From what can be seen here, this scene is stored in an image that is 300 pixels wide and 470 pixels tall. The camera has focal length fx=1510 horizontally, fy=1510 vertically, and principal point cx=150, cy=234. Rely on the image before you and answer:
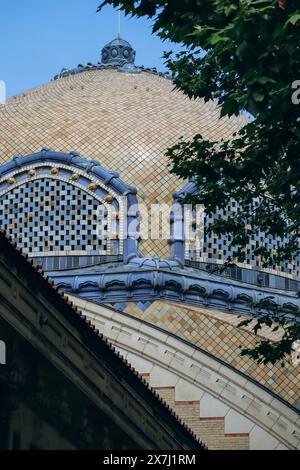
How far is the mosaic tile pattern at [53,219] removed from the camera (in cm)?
3478

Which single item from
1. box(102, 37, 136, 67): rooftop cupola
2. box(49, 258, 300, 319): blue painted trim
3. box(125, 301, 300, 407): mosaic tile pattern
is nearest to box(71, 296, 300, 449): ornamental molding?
box(125, 301, 300, 407): mosaic tile pattern

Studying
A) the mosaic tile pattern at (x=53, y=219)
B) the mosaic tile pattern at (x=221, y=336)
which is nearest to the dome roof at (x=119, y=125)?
the mosaic tile pattern at (x=53, y=219)

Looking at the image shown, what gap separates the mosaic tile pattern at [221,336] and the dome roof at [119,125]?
2590 millimetres

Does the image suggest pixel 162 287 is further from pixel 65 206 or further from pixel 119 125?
pixel 119 125

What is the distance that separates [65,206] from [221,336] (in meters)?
5.61

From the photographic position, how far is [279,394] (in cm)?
3062

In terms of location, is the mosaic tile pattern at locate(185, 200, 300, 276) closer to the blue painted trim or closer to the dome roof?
the dome roof

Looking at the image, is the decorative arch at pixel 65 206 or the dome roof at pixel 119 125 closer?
the decorative arch at pixel 65 206

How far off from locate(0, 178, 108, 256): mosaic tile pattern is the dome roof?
125 centimetres

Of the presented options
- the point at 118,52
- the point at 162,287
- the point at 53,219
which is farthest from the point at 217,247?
the point at 118,52

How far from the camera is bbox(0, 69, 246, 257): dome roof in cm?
3619

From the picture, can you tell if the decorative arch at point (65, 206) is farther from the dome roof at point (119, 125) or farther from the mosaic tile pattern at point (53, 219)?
the dome roof at point (119, 125)

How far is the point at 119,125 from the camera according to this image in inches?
1484

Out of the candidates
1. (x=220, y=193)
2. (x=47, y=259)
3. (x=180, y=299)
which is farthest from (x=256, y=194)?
(x=47, y=259)
